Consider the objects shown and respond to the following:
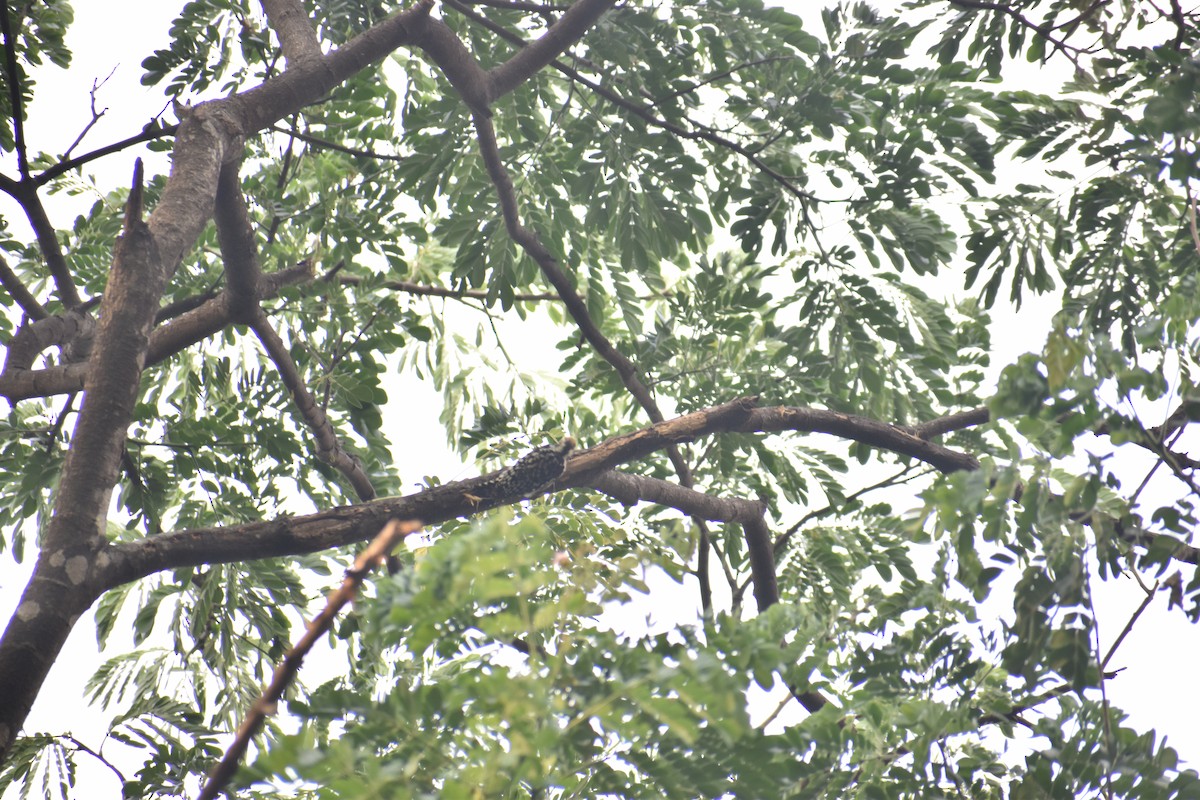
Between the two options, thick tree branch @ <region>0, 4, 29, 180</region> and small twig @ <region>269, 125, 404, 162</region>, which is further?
small twig @ <region>269, 125, 404, 162</region>

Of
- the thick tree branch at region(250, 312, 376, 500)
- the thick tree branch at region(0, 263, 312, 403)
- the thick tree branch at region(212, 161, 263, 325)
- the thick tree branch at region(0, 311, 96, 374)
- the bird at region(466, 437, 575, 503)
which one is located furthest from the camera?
the thick tree branch at region(250, 312, 376, 500)

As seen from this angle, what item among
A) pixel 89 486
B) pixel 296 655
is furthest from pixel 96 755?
pixel 296 655

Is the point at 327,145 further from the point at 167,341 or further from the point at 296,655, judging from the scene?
the point at 296,655

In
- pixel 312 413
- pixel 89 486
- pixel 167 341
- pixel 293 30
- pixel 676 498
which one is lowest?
pixel 89 486

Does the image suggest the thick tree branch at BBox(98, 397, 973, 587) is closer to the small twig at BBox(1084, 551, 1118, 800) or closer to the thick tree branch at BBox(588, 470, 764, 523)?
the thick tree branch at BBox(588, 470, 764, 523)

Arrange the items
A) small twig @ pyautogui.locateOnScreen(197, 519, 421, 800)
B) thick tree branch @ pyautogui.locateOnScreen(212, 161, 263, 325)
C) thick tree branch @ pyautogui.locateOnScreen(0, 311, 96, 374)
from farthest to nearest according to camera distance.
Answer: thick tree branch @ pyautogui.locateOnScreen(0, 311, 96, 374), thick tree branch @ pyautogui.locateOnScreen(212, 161, 263, 325), small twig @ pyautogui.locateOnScreen(197, 519, 421, 800)

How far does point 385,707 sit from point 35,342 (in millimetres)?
2328

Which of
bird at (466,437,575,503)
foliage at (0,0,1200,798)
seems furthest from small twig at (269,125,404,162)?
bird at (466,437,575,503)

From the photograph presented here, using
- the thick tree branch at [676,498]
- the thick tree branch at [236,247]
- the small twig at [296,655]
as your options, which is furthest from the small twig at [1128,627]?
the thick tree branch at [236,247]

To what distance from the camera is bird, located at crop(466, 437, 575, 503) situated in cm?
227

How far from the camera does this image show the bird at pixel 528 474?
227cm

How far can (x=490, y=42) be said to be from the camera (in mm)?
3666

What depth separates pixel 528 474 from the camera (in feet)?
7.59

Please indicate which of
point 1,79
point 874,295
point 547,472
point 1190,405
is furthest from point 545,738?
point 1,79
